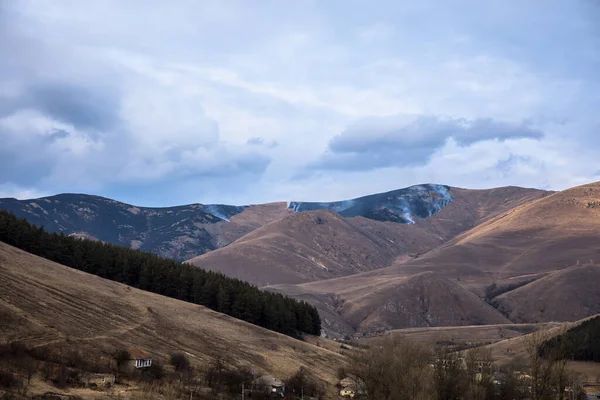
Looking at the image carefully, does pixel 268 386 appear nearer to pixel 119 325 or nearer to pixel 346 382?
pixel 346 382

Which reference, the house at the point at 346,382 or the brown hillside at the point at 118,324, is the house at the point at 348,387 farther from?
the brown hillside at the point at 118,324

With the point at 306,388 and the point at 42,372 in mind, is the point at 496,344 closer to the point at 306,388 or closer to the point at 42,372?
the point at 306,388

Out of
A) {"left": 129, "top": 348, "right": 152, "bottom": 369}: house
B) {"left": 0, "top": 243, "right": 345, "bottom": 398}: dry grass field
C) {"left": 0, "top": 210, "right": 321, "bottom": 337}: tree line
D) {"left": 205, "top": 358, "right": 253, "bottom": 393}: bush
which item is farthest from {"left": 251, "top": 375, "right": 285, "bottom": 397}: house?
{"left": 0, "top": 210, "right": 321, "bottom": 337}: tree line

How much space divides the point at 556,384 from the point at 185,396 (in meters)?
37.5

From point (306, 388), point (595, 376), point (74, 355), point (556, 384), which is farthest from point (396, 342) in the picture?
point (595, 376)

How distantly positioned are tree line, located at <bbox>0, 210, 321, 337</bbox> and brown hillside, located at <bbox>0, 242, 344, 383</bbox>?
1405cm

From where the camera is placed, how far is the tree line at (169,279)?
423 feet

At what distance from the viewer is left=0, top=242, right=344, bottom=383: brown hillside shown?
245 feet

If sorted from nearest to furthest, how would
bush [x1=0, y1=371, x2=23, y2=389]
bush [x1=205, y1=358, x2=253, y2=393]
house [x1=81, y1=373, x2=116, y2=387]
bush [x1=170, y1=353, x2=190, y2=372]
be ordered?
1. bush [x1=0, y1=371, x2=23, y2=389]
2. house [x1=81, y1=373, x2=116, y2=387]
3. bush [x1=205, y1=358, x2=253, y2=393]
4. bush [x1=170, y1=353, x2=190, y2=372]

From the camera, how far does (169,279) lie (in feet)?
447

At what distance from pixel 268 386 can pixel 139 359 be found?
15.1 meters

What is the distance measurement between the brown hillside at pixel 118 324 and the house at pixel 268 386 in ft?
24.8

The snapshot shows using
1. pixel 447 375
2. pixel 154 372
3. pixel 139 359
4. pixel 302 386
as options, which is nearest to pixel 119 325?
pixel 139 359

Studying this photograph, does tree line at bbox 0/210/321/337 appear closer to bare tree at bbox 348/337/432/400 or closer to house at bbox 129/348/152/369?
bare tree at bbox 348/337/432/400
